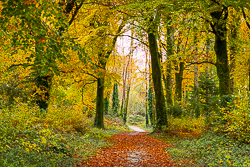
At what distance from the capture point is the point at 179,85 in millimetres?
16078

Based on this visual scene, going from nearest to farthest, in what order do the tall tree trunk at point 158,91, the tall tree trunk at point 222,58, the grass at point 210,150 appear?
the grass at point 210,150 < the tall tree trunk at point 222,58 < the tall tree trunk at point 158,91

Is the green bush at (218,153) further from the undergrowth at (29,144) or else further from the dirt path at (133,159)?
the undergrowth at (29,144)

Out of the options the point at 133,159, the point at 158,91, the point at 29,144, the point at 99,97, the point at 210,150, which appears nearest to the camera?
the point at 29,144

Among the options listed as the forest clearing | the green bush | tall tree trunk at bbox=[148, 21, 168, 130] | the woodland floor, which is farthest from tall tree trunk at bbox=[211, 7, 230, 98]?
the woodland floor

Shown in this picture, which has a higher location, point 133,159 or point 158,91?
point 158,91

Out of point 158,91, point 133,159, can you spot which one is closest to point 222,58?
point 158,91

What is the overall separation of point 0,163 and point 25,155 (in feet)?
3.18

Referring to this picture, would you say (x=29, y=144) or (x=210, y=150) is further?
(x=210, y=150)

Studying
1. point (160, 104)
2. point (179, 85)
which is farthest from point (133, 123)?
point (160, 104)

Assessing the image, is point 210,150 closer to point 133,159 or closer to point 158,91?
point 133,159

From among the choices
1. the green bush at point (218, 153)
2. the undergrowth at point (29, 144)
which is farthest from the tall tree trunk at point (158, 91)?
the undergrowth at point (29, 144)

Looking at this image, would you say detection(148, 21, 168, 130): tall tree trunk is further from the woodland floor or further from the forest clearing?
the woodland floor

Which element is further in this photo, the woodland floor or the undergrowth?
the woodland floor

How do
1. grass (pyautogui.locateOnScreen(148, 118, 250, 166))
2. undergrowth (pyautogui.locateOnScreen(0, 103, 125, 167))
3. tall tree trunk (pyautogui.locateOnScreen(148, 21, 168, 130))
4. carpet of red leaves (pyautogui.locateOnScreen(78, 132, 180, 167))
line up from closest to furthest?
undergrowth (pyautogui.locateOnScreen(0, 103, 125, 167))
grass (pyautogui.locateOnScreen(148, 118, 250, 166))
carpet of red leaves (pyautogui.locateOnScreen(78, 132, 180, 167))
tall tree trunk (pyautogui.locateOnScreen(148, 21, 168, 130))
